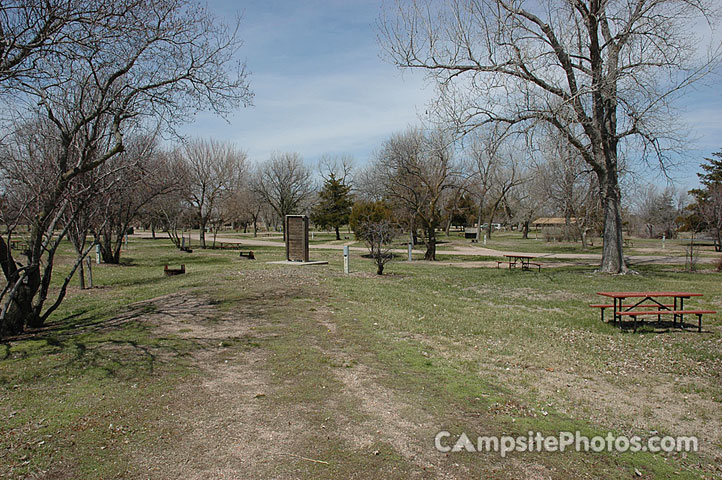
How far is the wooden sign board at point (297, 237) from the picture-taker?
65.3 feet

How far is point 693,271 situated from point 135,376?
833 inches

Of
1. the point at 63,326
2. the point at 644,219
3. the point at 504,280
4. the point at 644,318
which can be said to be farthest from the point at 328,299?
the point at 644,219

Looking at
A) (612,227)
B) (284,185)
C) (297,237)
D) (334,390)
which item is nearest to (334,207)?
(284,185)

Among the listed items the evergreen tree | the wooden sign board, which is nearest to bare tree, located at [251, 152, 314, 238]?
the evergreen tree

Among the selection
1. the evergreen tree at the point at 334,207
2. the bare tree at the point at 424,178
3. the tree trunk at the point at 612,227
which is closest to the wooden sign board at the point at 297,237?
the bare tree at the point at 424,178

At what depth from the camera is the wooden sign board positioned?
65.3 feet

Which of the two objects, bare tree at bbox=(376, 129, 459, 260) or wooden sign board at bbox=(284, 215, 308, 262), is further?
bare tree at bbox=(376, 129, 459, 260)

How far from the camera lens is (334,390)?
514cm

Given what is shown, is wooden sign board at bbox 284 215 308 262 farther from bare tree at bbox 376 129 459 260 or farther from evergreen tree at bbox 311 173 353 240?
evergreen tree at bbox 311 173 353 240

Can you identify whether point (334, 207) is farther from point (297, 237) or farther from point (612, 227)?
point (612, 227)

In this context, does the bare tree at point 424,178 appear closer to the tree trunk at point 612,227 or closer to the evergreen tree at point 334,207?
the tree trunk at point 612,227

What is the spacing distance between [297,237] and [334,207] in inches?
1268

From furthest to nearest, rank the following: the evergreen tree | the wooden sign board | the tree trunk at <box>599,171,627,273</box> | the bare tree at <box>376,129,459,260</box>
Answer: the evergreen tree
the bare tree at <box>376,129,459,260</box>
the wooden sign board
the tree trunk at <box>599,171,627,273</box>

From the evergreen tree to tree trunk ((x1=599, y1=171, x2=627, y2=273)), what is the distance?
115 ft
